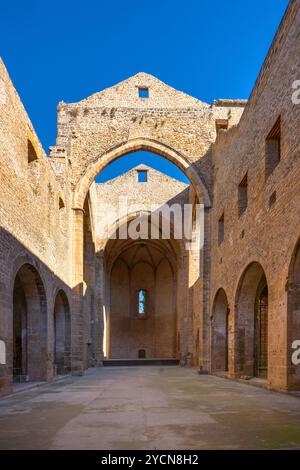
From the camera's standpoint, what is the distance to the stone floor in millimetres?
4305

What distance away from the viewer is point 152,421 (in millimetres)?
5562

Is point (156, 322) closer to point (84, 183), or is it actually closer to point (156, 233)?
point (156, 233)

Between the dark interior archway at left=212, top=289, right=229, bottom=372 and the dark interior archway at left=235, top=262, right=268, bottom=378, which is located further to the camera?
the dark interior archway at left=212, top=289, right=229, bottom=372

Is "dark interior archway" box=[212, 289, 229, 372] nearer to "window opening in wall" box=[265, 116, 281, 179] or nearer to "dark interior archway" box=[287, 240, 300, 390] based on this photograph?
"window opening in wall" box=[265, 116, 281, 179]

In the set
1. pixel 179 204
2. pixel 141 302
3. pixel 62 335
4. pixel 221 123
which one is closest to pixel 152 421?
pixel 62 335

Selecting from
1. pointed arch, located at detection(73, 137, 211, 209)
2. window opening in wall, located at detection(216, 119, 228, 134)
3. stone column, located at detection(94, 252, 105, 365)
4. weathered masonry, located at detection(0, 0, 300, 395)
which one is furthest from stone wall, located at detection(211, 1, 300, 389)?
stone column, located at detection(94, 252, 105, 365)

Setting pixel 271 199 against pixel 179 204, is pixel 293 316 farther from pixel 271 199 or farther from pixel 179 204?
pixel 179 204

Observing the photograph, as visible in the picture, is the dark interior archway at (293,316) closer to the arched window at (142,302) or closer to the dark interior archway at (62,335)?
the dark interior archway at (62,335)

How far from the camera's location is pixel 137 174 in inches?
1072

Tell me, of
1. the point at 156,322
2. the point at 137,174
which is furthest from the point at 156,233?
the point at 156,322

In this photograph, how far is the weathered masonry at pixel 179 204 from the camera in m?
8.96

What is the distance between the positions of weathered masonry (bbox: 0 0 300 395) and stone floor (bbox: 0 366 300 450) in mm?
1589
